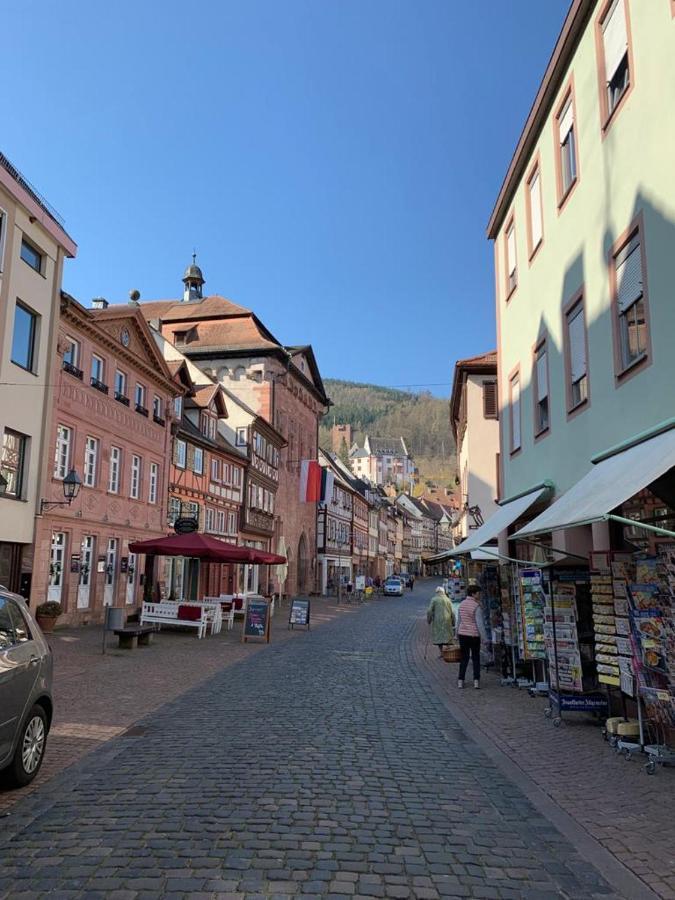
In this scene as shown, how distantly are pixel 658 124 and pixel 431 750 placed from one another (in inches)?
309

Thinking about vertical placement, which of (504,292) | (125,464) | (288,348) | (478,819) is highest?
(288,348)

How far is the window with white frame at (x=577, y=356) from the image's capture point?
39.2 feet

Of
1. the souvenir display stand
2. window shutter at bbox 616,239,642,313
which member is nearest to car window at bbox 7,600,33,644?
the souvenir display stand

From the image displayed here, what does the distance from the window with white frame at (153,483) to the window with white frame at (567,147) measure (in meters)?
20.9

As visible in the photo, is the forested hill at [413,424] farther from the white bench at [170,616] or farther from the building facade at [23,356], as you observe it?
the building facade at [23,356]

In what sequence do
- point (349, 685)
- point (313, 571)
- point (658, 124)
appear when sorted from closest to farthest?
1. point (658, 124)
2. point (349, 685)
3. point (313, 571)

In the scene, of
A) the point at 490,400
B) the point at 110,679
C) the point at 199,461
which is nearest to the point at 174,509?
the point at 199,461

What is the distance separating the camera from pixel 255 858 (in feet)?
15.6

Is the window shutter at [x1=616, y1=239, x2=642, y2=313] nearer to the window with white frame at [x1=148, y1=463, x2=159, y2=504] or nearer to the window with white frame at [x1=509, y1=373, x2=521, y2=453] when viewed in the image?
the window with white frame at [x1=509, y1=373, x2=521, y2=453]

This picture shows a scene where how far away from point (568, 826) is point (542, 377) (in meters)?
10.1

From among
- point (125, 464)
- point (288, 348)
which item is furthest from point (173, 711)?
point (288, 348)

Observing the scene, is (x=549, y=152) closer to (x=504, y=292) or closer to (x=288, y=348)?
(x=504, y=292)

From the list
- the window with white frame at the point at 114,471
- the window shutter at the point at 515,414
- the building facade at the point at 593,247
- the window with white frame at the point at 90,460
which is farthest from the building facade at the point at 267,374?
the building facade at the point at 593,247

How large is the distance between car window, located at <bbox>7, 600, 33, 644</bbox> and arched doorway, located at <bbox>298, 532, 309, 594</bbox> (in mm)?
51190
